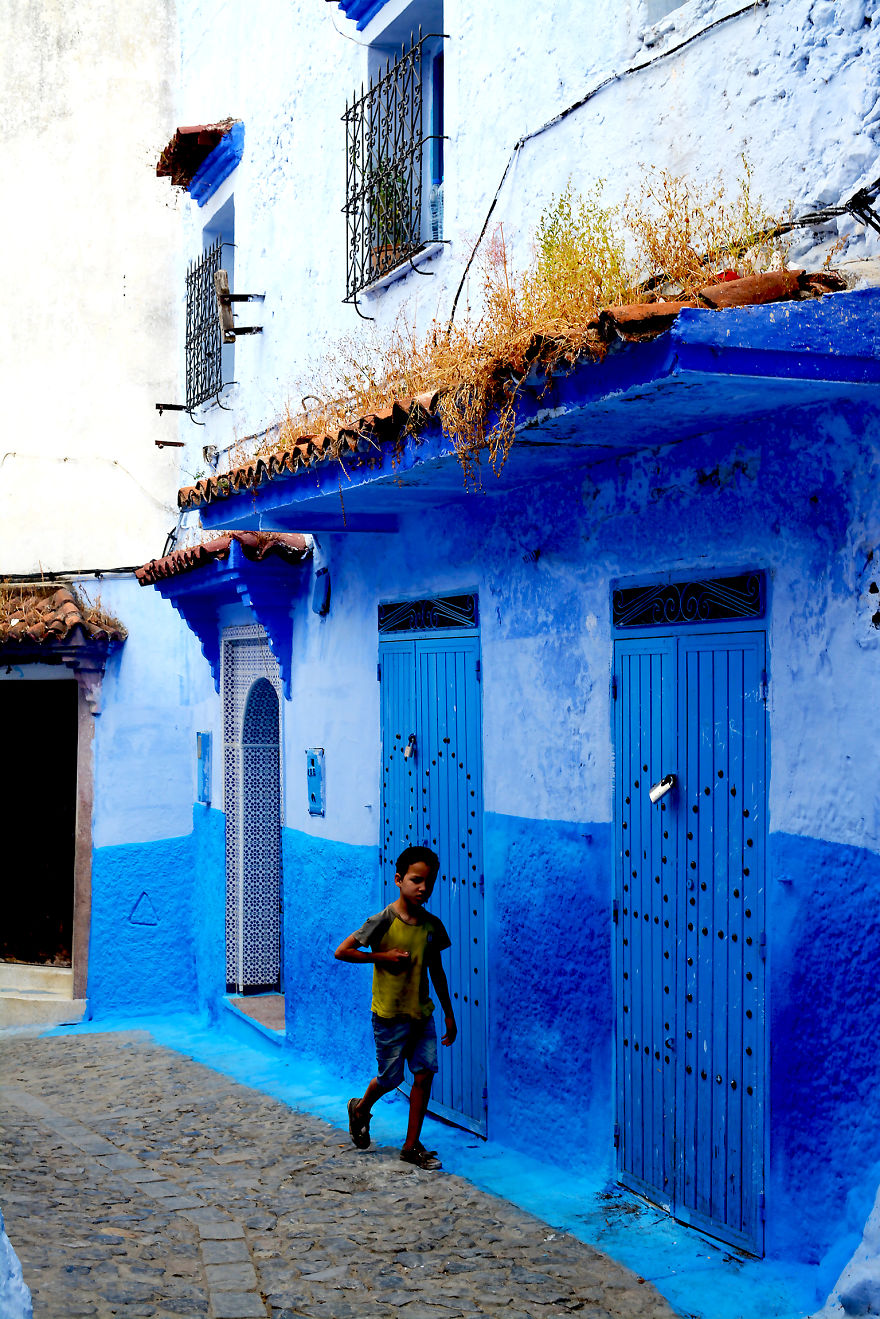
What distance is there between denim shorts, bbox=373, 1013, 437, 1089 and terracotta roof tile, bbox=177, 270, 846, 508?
2.70 metres

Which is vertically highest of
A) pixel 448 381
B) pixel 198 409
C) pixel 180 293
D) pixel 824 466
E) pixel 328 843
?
pixel 180 293

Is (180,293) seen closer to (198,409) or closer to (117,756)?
(198,409)

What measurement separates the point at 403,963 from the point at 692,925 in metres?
1.61

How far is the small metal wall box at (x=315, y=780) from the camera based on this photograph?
9172 millimetres

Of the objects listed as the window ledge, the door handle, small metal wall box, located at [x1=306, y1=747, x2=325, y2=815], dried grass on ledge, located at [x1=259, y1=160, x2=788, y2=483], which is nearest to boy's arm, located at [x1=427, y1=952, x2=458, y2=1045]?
the door handle

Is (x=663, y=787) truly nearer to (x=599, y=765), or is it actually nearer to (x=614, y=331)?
(x=599, y=765)

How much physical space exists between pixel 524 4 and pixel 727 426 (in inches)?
106

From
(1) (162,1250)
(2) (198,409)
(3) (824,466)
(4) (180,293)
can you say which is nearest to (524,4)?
(3) (824,466)

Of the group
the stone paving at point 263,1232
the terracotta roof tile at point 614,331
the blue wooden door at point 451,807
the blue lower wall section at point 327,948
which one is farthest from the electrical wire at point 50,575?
the terracotta roof tile at point 614,331

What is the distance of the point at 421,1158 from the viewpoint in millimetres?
6422

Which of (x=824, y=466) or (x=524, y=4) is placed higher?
(x=524, y=4)

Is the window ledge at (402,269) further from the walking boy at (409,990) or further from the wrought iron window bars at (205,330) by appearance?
the walking boy at (409,990)

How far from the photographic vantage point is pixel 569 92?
606 centimetres

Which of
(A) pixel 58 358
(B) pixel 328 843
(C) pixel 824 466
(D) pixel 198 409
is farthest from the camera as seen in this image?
(A) pixel 58 358
